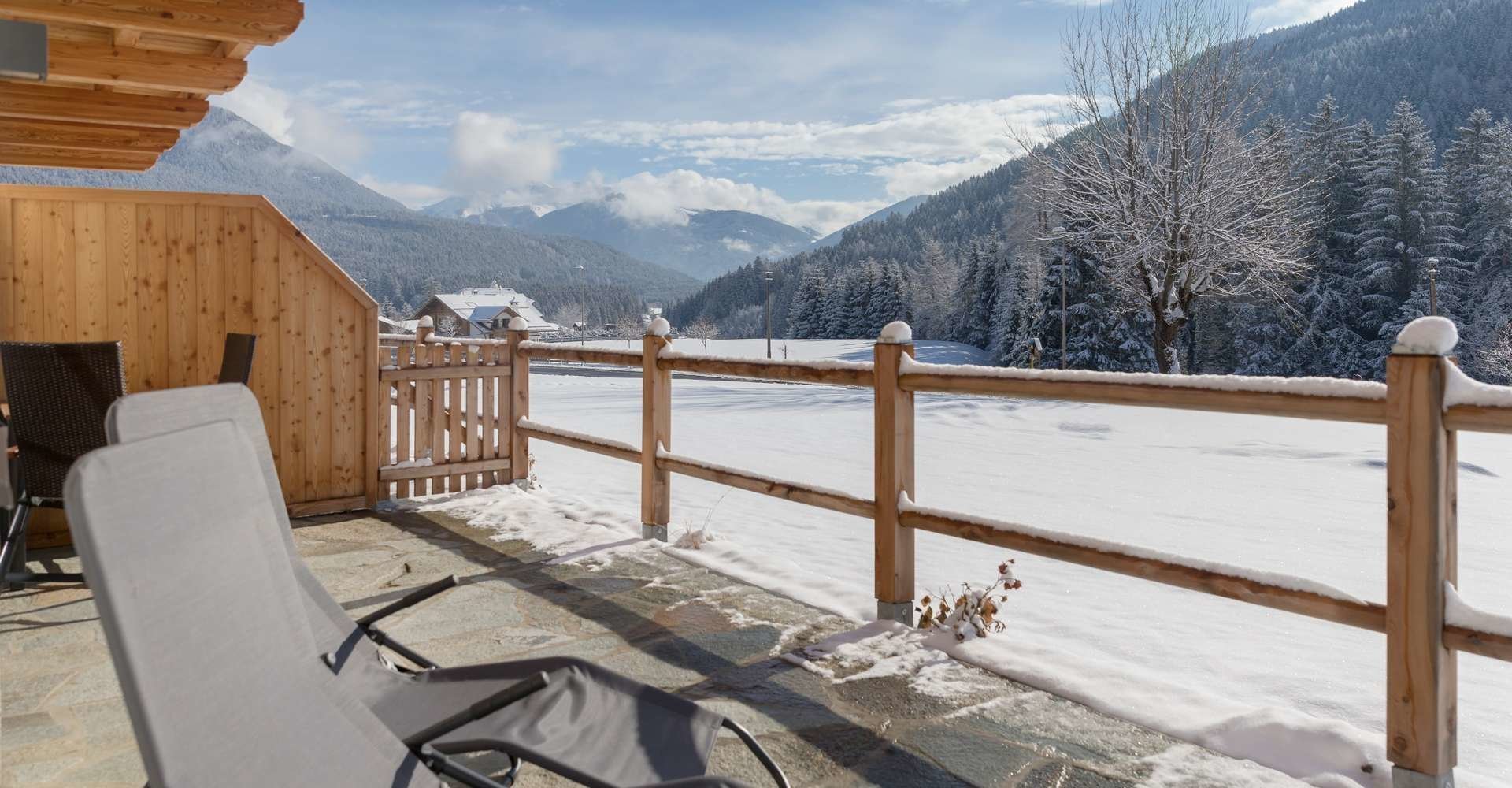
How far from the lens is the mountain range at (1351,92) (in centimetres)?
6775

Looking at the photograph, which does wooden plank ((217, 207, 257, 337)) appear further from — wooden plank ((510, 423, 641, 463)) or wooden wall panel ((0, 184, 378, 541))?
wooden plank ((510, 423, 641, 463))

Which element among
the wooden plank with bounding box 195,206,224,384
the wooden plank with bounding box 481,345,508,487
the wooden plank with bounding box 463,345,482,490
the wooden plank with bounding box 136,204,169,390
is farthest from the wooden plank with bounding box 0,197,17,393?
the wooden plank with bounding box 481,345,508,487

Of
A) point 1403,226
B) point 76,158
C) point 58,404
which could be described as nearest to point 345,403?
point 58,404

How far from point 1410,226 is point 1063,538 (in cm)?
4477

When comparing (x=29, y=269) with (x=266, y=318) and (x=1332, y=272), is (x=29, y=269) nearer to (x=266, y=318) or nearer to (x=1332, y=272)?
(x=266, y=318)

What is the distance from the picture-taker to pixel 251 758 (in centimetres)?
141

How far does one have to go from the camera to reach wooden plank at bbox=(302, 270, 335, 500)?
242 inches

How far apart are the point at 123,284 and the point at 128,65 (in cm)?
131

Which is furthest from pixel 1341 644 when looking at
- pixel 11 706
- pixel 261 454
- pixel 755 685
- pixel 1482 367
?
pixel 1482 367

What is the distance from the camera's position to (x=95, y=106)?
568 centimetres

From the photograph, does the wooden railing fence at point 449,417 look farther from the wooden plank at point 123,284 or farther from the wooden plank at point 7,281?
the wooden plank at point 7,281

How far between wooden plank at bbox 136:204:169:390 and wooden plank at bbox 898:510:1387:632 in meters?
4.69

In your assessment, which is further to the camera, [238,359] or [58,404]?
[238,359]

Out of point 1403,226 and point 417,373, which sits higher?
point 1403,226
